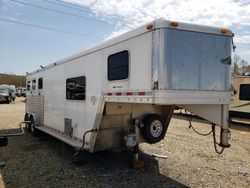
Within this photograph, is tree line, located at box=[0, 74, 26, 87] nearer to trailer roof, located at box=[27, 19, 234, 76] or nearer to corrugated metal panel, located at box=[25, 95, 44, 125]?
corrugated metal panel, located at box=[25, 95, 44, 125]

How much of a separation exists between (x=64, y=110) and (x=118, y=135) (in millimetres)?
2148

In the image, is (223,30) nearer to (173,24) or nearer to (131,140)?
(173,24)

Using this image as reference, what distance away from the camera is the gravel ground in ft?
17.7

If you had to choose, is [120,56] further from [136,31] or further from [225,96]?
[225,96]

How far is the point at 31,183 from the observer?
17.3ft

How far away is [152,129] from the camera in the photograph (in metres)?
5.88

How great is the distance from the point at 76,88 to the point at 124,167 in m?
2.40

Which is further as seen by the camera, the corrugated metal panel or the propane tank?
the corrugated metal panel

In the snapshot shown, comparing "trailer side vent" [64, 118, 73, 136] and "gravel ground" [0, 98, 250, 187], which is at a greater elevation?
"trailer side vent" [64, 118, 73, 136]

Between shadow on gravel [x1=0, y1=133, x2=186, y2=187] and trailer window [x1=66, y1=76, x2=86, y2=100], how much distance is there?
1650mm

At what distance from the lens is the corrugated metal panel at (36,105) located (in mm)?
9766

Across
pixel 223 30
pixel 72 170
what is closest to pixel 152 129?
pixel 72 170

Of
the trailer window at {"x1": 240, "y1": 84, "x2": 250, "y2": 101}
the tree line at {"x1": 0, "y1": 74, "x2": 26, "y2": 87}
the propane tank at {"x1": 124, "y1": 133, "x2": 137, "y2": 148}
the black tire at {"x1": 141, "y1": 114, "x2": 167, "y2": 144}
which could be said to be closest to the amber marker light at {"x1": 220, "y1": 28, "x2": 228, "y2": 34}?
the black tire at {"x1": 141, "y1": 114, "x2": 167, "y2": 144}

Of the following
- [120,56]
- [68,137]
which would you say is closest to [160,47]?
[120,56]
